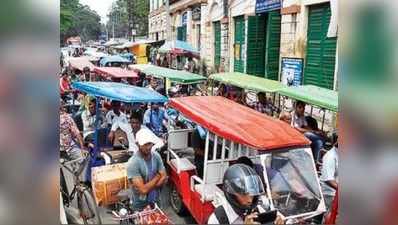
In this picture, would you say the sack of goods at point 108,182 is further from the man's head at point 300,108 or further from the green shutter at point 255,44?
the green shutter at point 255,44

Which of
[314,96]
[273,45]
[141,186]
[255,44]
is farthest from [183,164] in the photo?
[273,45]

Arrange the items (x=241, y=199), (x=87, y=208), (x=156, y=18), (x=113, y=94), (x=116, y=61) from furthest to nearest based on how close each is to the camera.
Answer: (x=116, y=61) → (x=113, y=94) → (x=156, y=18) → (x=87, y=208) → (x=241, y=199)

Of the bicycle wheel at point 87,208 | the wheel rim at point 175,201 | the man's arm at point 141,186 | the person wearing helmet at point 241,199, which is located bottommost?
the wheel rim at point 175,201

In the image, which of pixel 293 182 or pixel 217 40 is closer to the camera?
pixel 293 182

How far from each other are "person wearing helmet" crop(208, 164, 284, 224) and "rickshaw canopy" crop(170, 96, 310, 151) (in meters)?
0.21

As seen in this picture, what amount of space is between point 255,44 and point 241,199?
217 centimetres

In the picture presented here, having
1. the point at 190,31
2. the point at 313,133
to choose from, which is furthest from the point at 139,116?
the point at 313,133

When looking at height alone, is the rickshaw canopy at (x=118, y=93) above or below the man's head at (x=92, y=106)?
above

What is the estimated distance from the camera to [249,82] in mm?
4000

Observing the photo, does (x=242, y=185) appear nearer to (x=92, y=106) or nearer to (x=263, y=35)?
(x=92, y=106)

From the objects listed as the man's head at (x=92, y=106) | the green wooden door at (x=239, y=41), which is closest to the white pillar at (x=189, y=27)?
the green wooden door at (x=239, y=41)

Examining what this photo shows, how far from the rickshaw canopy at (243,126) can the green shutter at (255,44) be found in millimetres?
823

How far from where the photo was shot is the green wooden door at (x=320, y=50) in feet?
13.8

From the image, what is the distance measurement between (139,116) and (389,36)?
2559 millimetres
